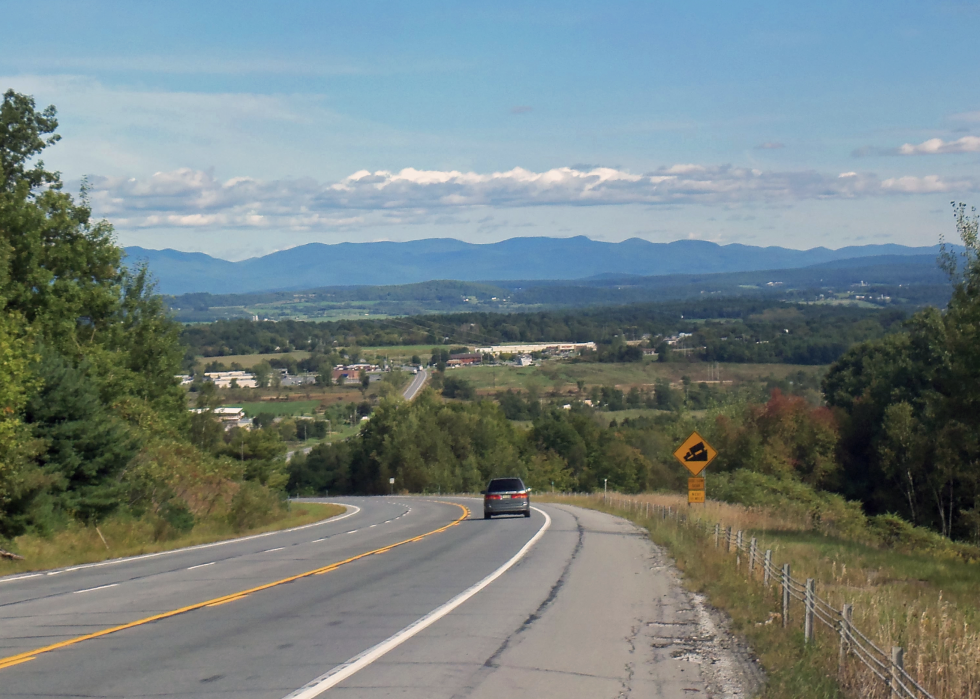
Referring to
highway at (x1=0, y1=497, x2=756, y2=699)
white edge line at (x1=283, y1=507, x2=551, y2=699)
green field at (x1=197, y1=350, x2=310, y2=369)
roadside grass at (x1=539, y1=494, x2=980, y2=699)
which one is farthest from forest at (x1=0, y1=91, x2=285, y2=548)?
green field at (x1=197, y1=350, x2=310, y2=369)

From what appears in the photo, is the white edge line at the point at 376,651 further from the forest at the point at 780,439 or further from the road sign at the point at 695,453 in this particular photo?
the forest at the point at 780,439

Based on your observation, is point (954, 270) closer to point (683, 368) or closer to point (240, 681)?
point (240, 681)

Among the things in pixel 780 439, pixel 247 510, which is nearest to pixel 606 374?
pixel 780 439

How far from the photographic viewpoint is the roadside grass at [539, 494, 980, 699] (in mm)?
7895

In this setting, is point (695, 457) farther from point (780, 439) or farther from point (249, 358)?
point (249, 358)

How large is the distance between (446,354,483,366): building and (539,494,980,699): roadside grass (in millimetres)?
151399

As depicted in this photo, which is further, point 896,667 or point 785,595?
point 785,595

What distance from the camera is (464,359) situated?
184 metres

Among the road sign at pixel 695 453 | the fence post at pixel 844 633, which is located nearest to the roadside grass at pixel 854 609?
the fence post at pixel 844 633

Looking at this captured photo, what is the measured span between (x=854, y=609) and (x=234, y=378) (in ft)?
445

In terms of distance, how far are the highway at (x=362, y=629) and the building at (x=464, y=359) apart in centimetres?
15814

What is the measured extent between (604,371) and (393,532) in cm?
13242

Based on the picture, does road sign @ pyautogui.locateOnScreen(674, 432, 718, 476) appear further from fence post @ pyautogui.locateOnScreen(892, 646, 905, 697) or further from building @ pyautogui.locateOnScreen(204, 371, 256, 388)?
building @ pyautogui.locateOnScreen(204, 371, 256, 388)

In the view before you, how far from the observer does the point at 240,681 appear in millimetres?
8742
